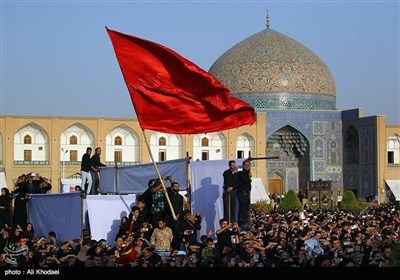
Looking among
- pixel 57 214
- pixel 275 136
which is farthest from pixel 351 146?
pixel 57 214

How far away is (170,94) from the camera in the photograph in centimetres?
974

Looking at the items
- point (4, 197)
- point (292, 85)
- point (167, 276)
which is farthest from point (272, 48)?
point (167, 276)

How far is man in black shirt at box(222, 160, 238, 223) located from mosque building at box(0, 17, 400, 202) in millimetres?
22507

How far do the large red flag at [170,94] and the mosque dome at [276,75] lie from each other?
81.8ft

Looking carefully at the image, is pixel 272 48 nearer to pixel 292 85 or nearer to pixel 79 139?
pixel 292 85

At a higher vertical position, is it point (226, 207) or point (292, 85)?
point (292, 85)

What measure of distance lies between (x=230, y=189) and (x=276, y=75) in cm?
2483

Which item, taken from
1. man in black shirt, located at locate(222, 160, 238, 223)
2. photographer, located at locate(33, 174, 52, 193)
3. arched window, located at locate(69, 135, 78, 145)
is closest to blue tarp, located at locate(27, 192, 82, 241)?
photographer, located at locate(33, 174, 52, 193)

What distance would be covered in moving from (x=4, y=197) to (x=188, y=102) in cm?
349

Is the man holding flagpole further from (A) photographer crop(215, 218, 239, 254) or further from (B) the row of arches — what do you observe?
(B) the row of arches

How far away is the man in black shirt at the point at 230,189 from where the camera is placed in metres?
10.3

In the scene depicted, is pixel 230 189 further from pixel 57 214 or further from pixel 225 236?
pixel 57 214

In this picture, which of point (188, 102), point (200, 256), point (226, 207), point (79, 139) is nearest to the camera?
point (200, 256)

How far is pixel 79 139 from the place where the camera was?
33.2 meters
